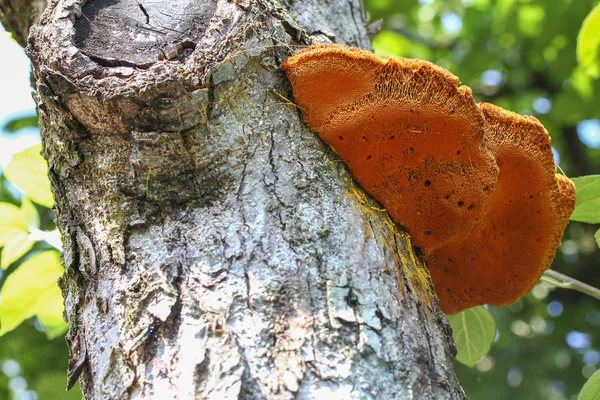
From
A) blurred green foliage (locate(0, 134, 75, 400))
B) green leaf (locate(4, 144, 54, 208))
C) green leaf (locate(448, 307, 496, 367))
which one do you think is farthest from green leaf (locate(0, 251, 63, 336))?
green leaf (locate(448, 307, 496, 367))

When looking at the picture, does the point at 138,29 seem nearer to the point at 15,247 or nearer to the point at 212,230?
the point at 212,230

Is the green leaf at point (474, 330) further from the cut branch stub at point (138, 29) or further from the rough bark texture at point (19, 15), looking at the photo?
the rough bark texture at point (19, 15)

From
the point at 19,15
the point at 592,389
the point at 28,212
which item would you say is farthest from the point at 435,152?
the point at 19,15

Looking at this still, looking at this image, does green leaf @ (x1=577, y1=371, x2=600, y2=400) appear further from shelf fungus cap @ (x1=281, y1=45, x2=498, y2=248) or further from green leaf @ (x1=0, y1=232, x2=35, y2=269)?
green leaf @ (x1=0, y1=232, x2=35, y2=269)

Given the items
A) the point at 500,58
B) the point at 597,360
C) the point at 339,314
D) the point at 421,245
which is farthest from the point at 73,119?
the point at 500,58

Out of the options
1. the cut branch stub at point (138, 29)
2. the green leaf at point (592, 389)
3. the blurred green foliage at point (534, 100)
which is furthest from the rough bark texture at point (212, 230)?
the blurred green foliage at point (534, 100)

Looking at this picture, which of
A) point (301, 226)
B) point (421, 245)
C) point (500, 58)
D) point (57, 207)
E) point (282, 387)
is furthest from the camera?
point (500, 58)

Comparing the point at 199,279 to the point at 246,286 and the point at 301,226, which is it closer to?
the point at 246,286
